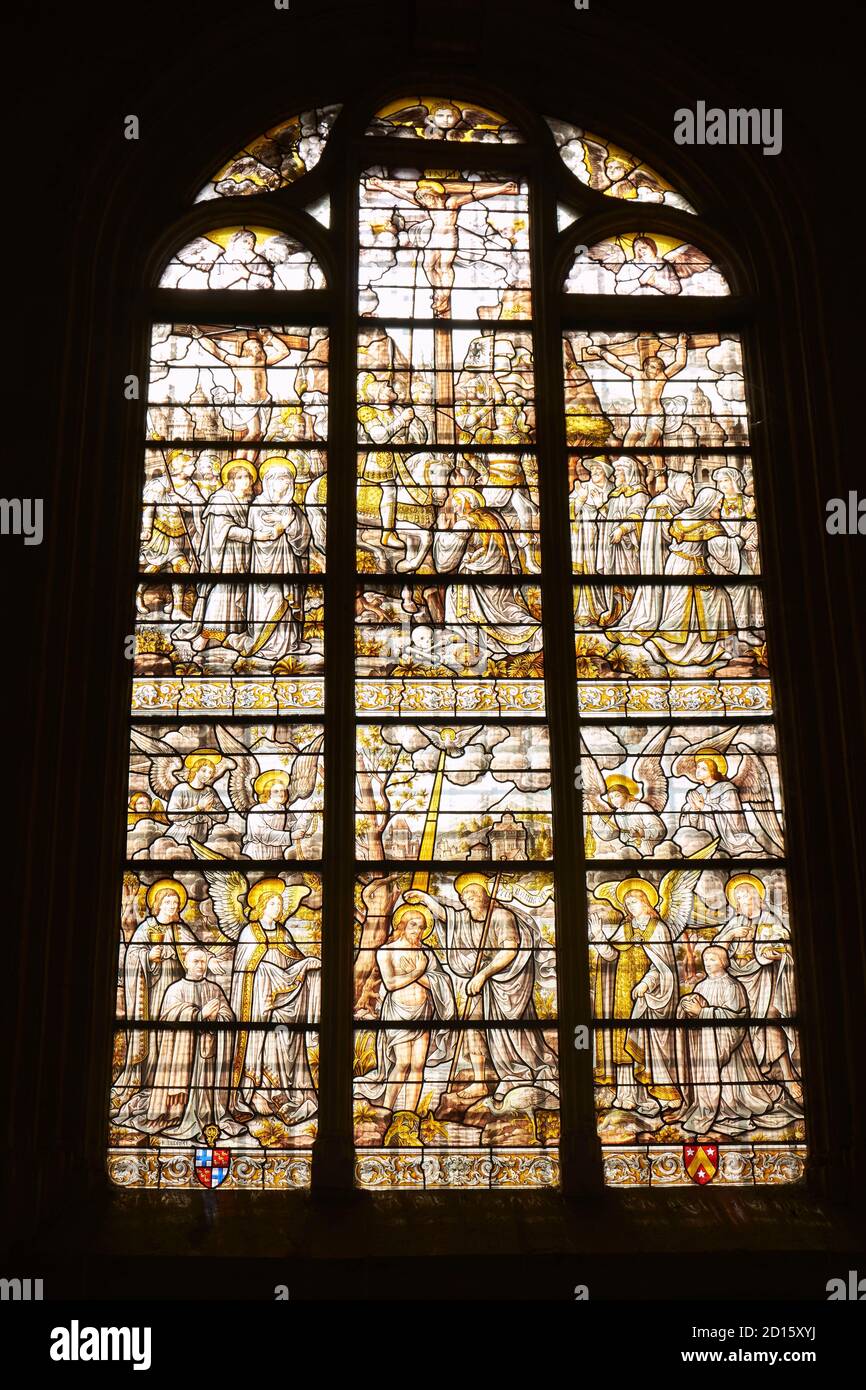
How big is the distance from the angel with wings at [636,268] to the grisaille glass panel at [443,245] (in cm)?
26

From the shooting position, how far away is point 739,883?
561cm

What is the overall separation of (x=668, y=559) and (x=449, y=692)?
3.43 ft

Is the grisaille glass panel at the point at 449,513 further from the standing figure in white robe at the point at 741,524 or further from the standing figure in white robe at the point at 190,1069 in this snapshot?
the standing figure in white robe at the point at 190,1069

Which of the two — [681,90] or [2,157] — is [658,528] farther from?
[2,157]

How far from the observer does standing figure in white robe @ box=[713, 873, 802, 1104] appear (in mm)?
5414

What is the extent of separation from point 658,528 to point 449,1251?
286cm

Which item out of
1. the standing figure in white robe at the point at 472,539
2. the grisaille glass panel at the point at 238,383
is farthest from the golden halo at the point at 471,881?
the grisaille glass panel at the point at 238,383

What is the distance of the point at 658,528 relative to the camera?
20.2ft

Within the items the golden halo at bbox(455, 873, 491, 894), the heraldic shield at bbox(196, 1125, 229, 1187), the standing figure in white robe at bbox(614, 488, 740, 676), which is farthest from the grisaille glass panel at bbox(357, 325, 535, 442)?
the heraldic shield at bbox(196, 1125, 229, 1187)

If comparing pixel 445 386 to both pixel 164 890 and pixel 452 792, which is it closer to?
pixel 452 792

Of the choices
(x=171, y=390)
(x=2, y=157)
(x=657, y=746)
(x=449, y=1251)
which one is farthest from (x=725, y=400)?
(x=449, y=1251)

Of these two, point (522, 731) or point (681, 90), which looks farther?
point (681, 90)

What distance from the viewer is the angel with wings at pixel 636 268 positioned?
21.7 ft

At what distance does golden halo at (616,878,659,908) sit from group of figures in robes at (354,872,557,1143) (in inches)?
Result: 12.8
